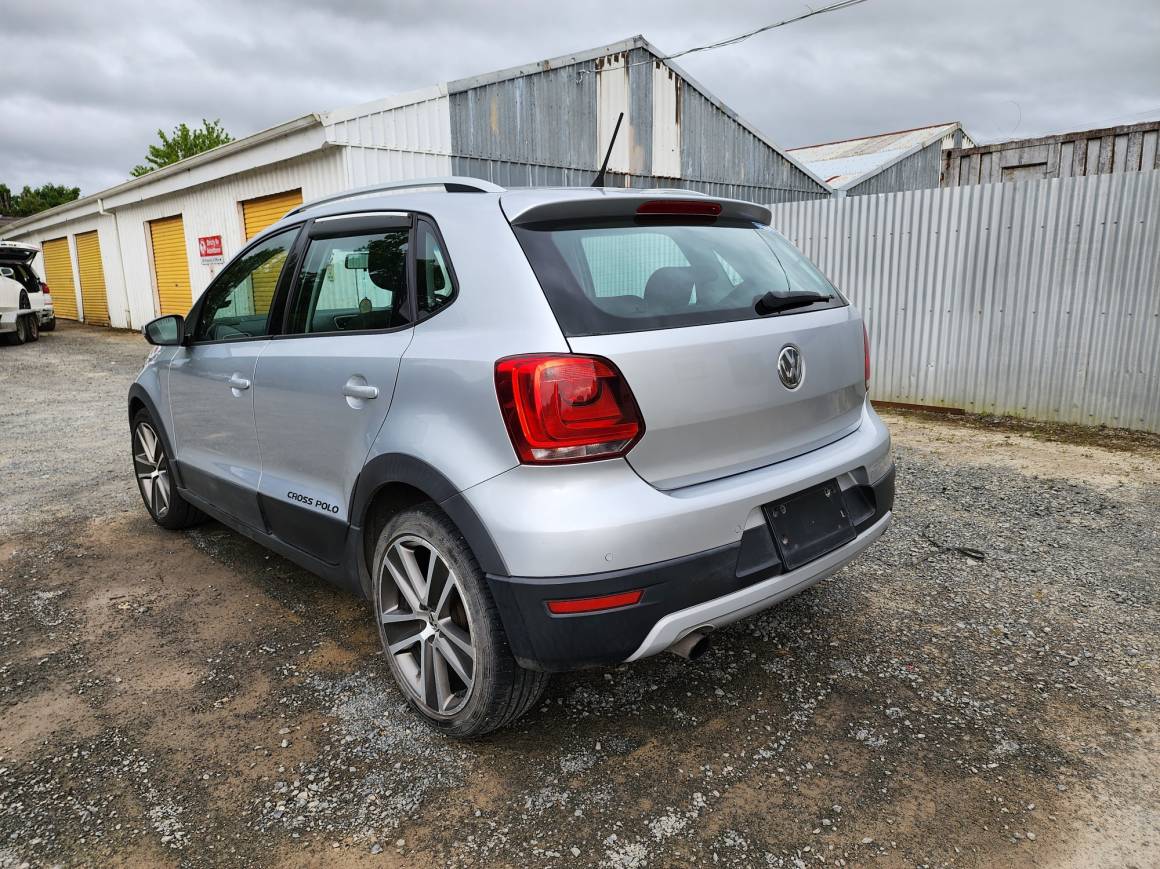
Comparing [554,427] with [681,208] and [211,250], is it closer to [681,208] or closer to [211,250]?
[681,208]

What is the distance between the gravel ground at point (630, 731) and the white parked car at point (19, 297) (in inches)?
624

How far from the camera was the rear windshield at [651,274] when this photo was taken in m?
2.16

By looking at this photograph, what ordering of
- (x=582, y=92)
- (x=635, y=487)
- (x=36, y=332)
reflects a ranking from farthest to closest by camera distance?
1. (x=36, y=332)
2. (x=582, y=92)
3. (x=635, y=487)

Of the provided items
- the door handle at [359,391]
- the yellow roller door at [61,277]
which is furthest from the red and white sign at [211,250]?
the door handle at [359,391]

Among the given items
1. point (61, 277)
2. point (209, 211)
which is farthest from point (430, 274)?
point (61, 277)

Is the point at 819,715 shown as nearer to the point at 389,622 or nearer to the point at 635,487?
the point at 635,487

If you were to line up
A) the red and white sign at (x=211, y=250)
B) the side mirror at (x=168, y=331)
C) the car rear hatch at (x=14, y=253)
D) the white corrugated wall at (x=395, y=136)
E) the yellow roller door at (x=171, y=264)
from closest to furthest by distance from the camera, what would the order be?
the side mirror at (x=168, y=331) → the white corrugated wall at (x=395, y=136) → the red and white sign at (x=211, y=250) → the yellow roller door at (x=171, y=264) → the car rear hatch at (x=14, y=253)

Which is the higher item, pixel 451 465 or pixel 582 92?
pixel 582 92

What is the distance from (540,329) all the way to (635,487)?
0.49 meters

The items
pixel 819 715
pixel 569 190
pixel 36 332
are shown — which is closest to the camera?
pixel 569 190

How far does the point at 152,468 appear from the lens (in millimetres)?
4535

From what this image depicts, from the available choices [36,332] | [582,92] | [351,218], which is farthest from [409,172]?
[36,332]

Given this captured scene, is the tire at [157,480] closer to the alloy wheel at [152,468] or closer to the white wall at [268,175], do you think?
the alloy wheel at [152,468]

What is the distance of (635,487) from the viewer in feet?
6.85
